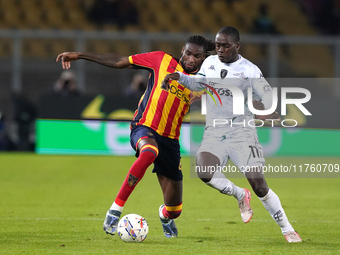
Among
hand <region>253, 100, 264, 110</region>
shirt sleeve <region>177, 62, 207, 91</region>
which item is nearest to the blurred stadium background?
shirt sleeve <region>177, 62, 207, 91</region>

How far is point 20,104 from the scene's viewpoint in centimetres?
1395

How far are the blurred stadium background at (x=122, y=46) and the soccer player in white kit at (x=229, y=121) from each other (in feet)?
25.5

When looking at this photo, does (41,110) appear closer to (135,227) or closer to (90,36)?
(90,36)

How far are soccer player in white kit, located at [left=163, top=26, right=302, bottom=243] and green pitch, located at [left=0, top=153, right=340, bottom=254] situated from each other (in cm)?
46

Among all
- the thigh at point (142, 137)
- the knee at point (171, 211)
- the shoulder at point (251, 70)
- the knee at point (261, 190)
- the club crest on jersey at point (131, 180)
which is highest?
the shoulder at point (251, 70)

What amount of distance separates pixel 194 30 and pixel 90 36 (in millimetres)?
5081

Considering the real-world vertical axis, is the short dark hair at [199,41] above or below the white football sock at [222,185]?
above

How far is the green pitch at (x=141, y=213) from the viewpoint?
16.8 ft

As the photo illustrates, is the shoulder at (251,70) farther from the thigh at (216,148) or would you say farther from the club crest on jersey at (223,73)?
the thigh at (216,148)

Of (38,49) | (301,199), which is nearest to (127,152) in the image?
(38,49)

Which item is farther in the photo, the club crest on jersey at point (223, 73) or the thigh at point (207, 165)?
the club crest on jersey at point (223, 73)

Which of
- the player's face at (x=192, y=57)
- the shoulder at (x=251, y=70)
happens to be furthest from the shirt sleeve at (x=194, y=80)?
the shoulder at (x=251, y=70)

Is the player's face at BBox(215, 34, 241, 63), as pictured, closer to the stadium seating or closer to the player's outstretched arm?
the player's outstretched arm

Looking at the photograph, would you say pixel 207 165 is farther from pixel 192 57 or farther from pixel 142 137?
pixel 192 57
